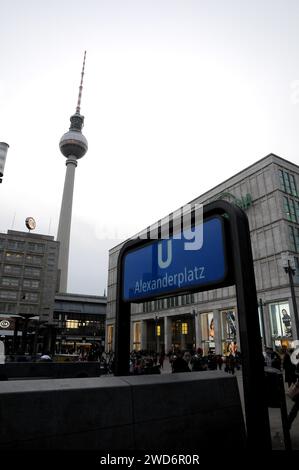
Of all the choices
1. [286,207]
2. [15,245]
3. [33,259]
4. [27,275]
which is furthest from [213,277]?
[15,245]

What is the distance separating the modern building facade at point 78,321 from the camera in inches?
3629

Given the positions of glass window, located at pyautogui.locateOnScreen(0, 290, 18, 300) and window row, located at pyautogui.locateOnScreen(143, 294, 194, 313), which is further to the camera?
glass window, located at pyautogui.locateOnScreen(0, 290, 18, 300)

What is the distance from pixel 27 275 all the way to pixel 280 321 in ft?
184

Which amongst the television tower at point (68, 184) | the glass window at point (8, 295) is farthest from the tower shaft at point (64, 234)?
the glass window at point (8, 295)

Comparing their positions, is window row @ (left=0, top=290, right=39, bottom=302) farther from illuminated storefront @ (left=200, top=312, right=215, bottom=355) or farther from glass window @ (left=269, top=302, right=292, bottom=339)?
glass window @ (left=269, top=302, right=292, bottom=339)

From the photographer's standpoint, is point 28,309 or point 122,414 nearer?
point 122,414

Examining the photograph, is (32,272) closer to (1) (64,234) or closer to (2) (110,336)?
(2) (110,336)

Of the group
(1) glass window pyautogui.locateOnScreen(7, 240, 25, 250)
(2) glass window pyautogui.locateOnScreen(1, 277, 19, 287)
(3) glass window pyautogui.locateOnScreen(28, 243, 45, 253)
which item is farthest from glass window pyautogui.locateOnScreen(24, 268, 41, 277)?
(1) glass window pyautogui.locateOnScreen(7, 240, 25, 250)

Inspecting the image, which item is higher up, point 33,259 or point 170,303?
point 33,259

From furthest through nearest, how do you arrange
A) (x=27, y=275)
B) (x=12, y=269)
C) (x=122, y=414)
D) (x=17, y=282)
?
(x=27, y=275), (x=12, y=269), (x=17, y=282), (x=122, y=414)

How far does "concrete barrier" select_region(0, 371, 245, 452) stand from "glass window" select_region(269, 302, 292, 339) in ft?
130

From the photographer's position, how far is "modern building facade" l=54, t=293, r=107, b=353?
92.2m

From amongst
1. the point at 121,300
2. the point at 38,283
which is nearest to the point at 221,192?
the point at 38,283

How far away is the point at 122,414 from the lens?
138 inches
